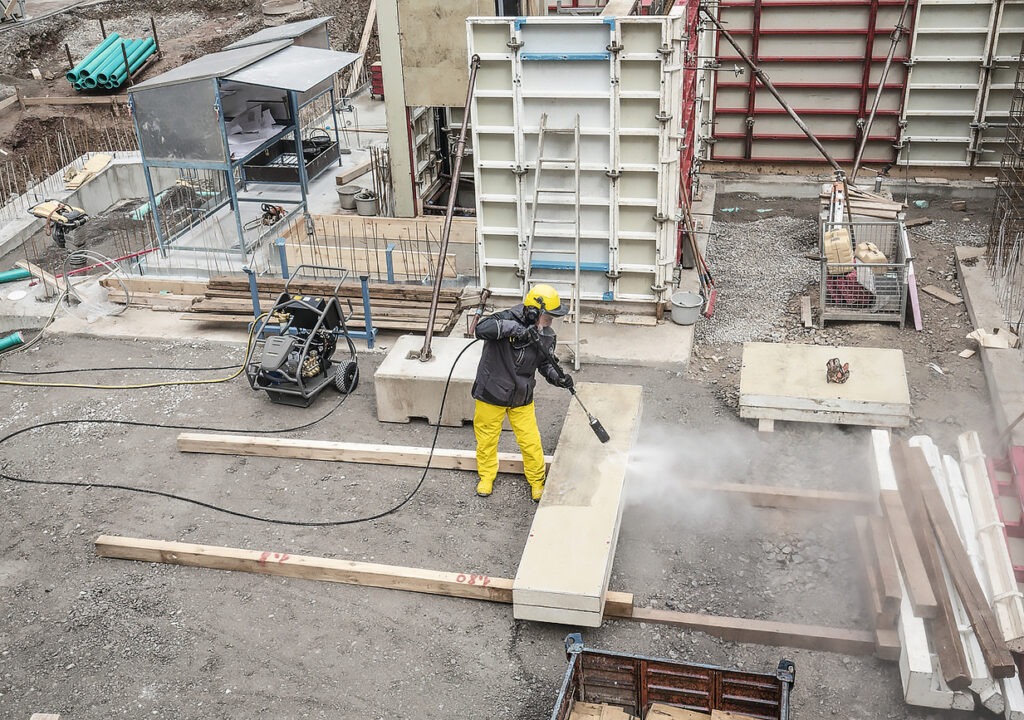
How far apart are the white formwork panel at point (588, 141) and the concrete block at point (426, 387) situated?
6.67 ft

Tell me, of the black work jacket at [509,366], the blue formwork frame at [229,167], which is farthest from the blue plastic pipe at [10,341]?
the black work jacket at [509,366]

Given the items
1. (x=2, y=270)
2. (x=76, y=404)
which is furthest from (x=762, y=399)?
(x=2, y=270)

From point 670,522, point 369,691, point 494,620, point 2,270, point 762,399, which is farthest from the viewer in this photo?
point 2,270

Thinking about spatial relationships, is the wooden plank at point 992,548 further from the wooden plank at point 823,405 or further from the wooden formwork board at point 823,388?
the wooden formwork board at point 823,388

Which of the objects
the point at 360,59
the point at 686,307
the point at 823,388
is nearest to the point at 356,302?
the point at 686,307

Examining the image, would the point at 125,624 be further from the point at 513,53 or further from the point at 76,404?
the point at 513,53

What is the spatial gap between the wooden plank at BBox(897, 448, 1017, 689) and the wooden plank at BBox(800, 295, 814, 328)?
142 inches

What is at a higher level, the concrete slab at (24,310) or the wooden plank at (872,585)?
the wooden plank at (872,585)

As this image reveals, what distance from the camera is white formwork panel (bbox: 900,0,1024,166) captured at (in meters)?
14.1

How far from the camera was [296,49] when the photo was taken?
48.5 feet

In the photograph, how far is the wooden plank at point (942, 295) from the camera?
1166 cm

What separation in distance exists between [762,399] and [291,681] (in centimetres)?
502

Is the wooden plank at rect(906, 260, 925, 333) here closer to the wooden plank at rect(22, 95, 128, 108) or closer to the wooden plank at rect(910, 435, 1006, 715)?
the wooden plank at rect(910, 435, 1006, 715)

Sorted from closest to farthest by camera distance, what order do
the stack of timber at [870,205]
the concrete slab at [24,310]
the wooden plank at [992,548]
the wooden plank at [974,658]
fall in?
1. the wooden plank at [974,658]
2. the wooden plank at [992,548]
3. the concrete slab at [24,310]
4. the stack of timber at [870,205]
